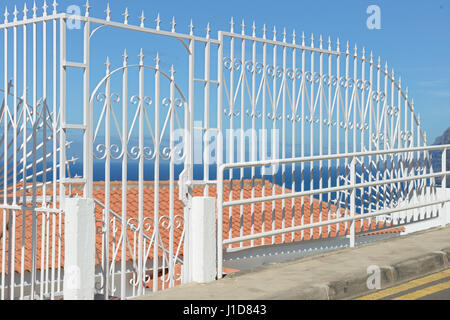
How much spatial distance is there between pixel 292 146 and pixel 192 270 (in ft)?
7.83

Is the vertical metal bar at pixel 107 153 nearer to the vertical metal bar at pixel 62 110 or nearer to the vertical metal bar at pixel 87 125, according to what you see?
the vertical metal bar at pixel 87 125

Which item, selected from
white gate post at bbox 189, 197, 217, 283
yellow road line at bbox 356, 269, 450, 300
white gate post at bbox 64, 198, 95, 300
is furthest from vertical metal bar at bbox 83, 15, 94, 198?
yellow road line at bbox 356, 269, 450, 300

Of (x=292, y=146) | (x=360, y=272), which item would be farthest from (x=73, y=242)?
(x=292, y=146)

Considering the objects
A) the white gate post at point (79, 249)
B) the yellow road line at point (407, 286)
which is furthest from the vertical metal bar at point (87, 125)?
the yellow road line at point (407, 286)

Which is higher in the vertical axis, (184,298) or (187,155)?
(187,155)

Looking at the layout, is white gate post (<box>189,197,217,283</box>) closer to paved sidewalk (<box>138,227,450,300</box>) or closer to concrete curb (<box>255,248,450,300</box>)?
paved sidewalk (<box>138,227,450,300</box>)

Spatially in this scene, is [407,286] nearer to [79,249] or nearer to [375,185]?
[375,185]

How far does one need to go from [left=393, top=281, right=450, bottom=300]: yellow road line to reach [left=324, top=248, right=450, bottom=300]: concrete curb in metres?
0.35

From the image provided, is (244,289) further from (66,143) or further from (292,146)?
(292,146)

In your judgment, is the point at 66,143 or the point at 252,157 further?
the point at 252,157

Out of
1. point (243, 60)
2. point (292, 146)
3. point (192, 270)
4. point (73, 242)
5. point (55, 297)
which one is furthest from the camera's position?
point (292, 146)

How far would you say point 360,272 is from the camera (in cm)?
603

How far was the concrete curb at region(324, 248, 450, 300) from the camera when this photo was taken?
5.68 metres

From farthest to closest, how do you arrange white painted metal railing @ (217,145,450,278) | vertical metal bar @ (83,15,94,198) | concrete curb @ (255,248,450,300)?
1. white painted metal railing @ (217,145,450,278)
2. vertical metal bar @ (83,15,94,198)
3. concrete curb @ (255,248,450,300)
